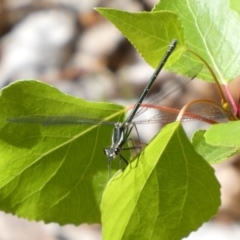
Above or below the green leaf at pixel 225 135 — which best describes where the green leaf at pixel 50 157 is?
below

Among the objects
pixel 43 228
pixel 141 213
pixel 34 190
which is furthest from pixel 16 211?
pixel 43 228

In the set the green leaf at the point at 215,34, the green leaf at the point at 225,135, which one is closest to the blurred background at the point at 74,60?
the green leaf at the point at 215,34

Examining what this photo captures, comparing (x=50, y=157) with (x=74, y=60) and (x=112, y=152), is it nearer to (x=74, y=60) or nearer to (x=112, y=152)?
(x=112, y=152)

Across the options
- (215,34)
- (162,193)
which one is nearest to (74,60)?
(215,34)

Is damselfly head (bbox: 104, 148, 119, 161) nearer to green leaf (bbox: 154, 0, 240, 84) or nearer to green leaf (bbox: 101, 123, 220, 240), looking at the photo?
green leaf (bbox: 101, 123, 220, 240)

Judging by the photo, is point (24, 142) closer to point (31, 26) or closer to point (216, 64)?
point (216, 64)

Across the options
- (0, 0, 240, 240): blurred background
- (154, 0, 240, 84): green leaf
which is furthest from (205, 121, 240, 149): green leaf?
(0, 0, 240, 240): blurred background

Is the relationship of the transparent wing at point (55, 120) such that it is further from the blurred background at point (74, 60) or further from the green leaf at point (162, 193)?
the blurred background at point (74, 60)
